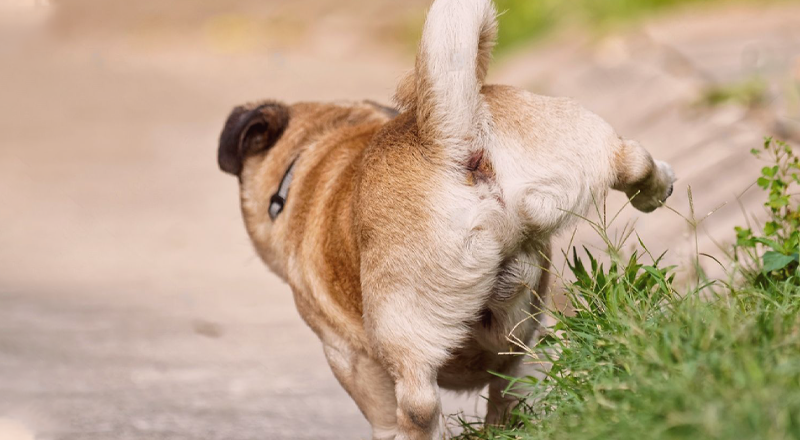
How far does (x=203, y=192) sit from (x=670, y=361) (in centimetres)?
792

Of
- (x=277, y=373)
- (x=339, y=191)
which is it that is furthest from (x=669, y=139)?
(x=339, y=191)

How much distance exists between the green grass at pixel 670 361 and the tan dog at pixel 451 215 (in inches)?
9.7

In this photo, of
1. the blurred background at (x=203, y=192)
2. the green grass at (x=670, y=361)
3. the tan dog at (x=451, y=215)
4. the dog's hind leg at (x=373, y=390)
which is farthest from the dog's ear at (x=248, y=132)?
the green grass at (x=670, y=361)

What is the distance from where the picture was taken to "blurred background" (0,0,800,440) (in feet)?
16.0

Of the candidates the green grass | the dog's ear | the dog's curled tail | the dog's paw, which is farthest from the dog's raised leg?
the dog's ear

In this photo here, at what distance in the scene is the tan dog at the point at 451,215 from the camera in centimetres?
306

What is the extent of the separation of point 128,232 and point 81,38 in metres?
11.1

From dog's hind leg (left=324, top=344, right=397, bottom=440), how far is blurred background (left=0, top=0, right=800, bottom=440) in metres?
0.68

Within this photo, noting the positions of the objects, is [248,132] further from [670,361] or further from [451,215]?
[670,361]

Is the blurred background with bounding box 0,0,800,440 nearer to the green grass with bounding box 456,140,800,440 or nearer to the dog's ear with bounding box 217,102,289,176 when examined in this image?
the green grass with bounding box 456,140,800,440

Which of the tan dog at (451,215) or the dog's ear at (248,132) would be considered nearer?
the tan dog at (451,215)

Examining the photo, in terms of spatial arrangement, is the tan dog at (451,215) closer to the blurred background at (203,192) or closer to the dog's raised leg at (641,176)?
the dog's raised leg at (641,176)

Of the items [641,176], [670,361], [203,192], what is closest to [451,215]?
Answer: [641,176]

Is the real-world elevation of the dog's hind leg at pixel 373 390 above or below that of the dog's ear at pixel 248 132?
below
